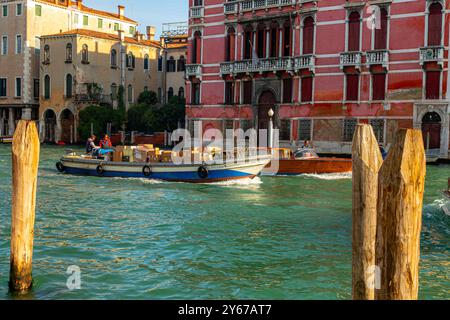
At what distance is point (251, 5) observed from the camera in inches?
1068

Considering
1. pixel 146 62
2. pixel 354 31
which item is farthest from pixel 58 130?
pixel 354 31

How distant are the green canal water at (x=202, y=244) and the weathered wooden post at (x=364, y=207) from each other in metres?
1.82

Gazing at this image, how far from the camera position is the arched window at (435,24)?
22312 mm

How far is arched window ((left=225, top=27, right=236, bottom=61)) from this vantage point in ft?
91.9

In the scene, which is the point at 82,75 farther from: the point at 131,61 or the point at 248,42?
the point at 248,42

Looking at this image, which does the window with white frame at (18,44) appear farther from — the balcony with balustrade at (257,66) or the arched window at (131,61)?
the balcony with balustrade at (257,66)

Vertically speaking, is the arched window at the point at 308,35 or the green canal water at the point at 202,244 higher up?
the arched window at the point at 308,35

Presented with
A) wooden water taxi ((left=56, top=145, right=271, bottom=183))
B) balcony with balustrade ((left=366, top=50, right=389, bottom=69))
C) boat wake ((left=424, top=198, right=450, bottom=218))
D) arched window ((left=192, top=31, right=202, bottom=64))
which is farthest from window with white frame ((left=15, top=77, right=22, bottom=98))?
boat wake ((left=424, top=198, right=450, bottom=218))

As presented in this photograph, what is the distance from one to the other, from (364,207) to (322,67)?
21055mm

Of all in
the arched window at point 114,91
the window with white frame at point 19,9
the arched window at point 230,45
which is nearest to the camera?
the arched window at point 230,45

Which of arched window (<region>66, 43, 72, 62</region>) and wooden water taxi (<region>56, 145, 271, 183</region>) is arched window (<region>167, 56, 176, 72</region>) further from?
wooden water taxi (<region>56, 145, 271, 183</region>)

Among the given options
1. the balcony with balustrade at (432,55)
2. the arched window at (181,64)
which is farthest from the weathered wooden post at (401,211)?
the arched window at (181,64)

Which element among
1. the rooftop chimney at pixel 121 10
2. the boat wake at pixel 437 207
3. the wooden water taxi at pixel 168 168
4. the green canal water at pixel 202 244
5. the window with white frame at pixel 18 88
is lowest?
the green canal water at pixel 202 244

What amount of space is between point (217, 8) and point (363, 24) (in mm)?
7624
